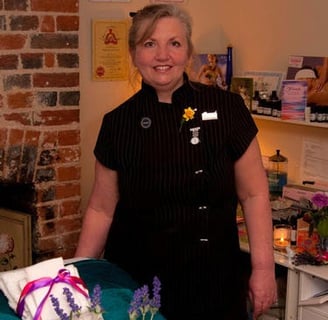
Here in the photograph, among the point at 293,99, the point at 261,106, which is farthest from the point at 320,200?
the point at 261,106

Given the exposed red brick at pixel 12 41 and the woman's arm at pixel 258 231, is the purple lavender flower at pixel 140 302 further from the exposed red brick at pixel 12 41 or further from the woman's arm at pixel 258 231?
the exposed red brick at pixel 12 41

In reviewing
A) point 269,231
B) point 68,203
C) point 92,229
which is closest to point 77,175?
point 68,203

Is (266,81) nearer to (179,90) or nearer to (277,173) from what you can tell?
(277,173)

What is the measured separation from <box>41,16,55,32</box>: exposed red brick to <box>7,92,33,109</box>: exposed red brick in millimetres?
250

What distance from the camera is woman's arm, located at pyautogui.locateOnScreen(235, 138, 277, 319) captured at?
1728 mm

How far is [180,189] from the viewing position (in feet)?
5.42

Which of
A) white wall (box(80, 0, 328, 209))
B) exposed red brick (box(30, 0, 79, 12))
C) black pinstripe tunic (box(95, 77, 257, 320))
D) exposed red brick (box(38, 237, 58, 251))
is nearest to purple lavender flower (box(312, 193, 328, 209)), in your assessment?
white wall (box(80, 0, 328, 209))

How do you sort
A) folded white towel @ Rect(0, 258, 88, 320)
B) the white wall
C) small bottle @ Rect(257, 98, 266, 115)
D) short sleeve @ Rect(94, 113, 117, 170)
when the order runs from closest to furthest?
1. folded white towel @ Rect(0, 258, 88, 320)
2. short sleeve @ Rect(94, 113, 117, 170)
3. the white wall
4. small bottle @ Rect(257, 98, 266, 115)

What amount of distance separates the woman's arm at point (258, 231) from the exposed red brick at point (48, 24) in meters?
1.07

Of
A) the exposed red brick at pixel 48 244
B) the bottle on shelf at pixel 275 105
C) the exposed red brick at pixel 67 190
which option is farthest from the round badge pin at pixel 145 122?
the bottle on shelf at pixel 275 105

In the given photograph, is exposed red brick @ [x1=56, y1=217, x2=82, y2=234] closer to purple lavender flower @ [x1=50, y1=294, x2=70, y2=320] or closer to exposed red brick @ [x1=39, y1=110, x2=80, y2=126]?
exposed red brick @ [x1=39, y1=110, x2=80, y2=126]

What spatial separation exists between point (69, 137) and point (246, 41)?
3.58 feet

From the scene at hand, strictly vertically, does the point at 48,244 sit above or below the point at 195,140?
below

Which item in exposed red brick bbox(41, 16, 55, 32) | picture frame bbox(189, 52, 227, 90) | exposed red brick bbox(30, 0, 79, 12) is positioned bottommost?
picture frame bbox(189, 52, 227, 90)
